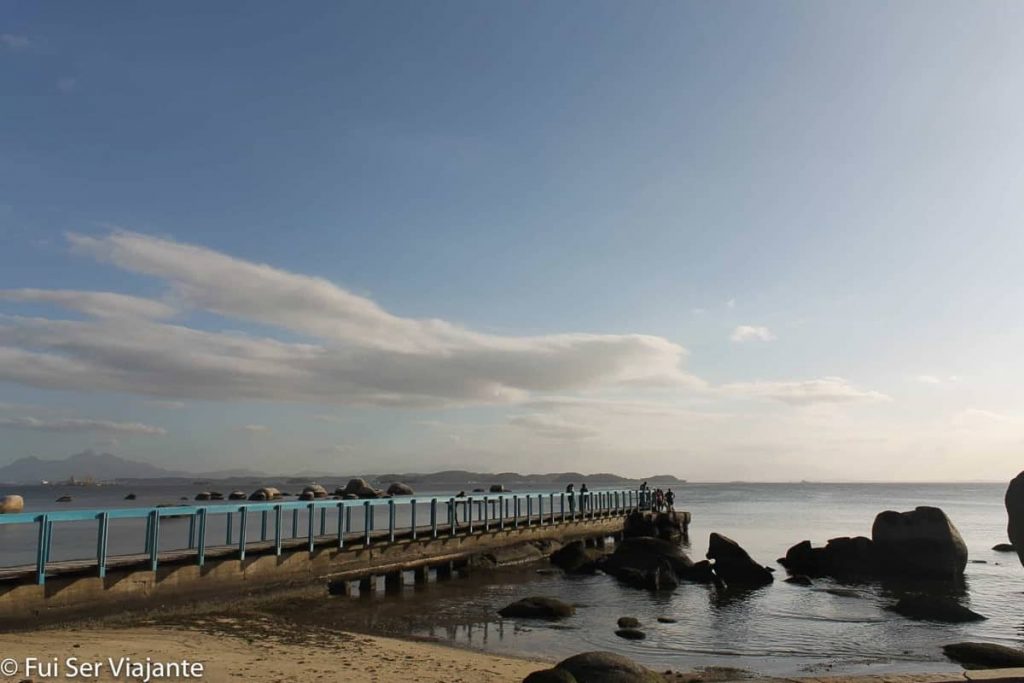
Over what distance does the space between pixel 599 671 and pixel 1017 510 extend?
60.4 ft

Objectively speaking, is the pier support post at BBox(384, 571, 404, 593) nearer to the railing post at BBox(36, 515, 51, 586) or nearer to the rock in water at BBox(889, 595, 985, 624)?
the railing post at BBox(36, 515, 51, 586)

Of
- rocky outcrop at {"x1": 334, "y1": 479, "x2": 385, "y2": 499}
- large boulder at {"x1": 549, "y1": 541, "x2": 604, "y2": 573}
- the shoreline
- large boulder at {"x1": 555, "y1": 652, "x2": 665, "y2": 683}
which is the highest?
large boulder at {"x1": 555, "y1": 652, "x2": 665, "y2": 683}

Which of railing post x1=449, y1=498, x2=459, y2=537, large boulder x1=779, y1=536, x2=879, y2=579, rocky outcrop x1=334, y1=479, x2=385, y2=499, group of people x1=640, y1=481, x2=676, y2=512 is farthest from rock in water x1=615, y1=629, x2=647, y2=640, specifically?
rocky outcrop x1=334, y1=479, x2=385, y2=499

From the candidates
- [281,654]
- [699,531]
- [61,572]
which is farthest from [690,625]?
[699,531]

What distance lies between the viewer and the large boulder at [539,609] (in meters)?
20.8

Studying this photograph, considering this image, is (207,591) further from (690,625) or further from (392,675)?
(690,625)

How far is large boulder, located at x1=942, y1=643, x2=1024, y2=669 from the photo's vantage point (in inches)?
629

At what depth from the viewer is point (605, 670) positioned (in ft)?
35.4

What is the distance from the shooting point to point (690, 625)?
21.1 meters

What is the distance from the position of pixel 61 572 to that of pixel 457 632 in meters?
9.02

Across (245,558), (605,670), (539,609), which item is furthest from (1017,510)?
(245,558)

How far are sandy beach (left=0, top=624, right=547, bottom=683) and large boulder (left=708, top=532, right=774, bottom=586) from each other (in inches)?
665

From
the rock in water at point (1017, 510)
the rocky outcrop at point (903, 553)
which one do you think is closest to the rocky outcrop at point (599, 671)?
the rock in water at point (1017, 510)

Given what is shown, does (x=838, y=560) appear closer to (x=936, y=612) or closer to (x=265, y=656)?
(x=936, y=612)
